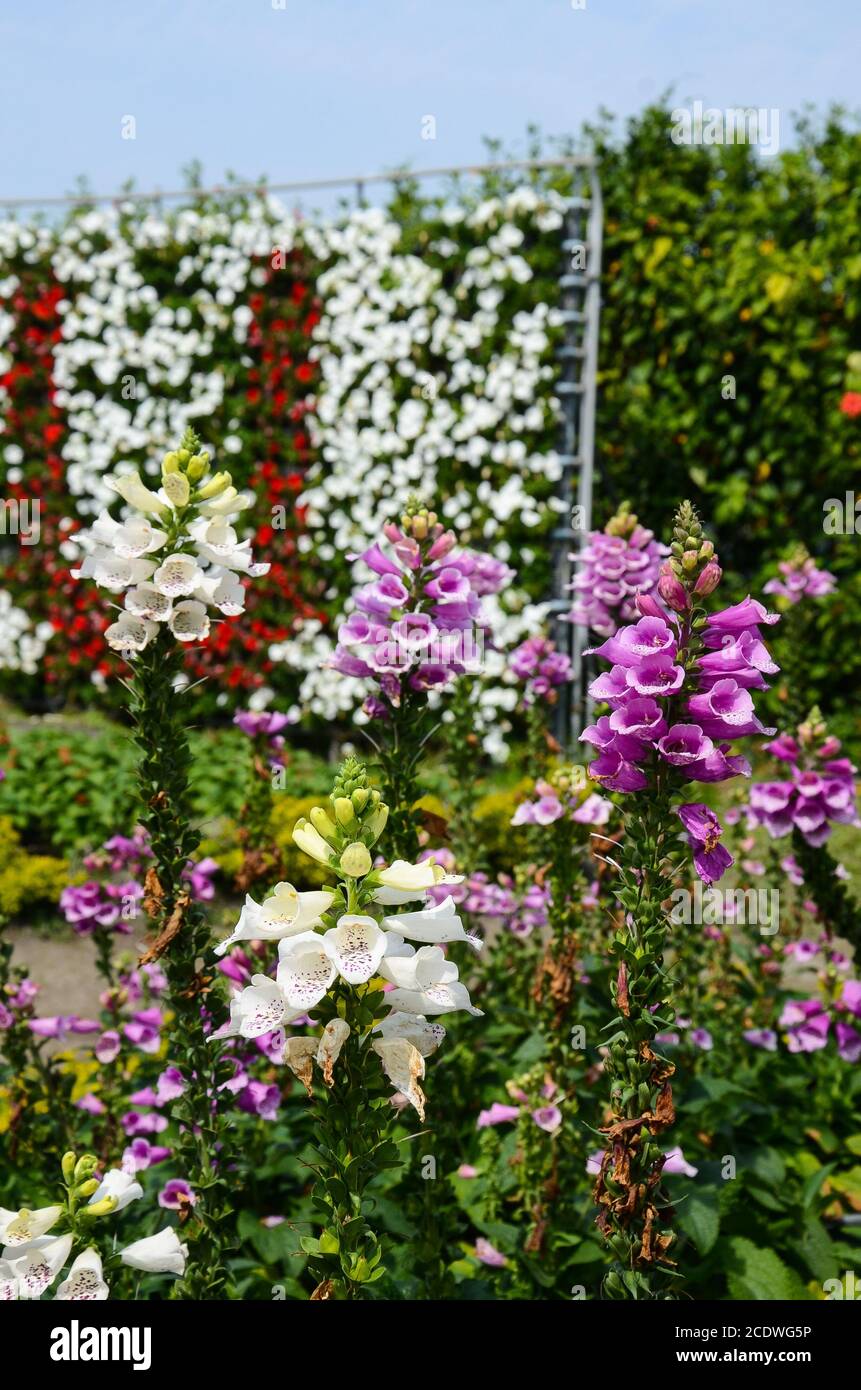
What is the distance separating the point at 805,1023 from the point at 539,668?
1.36 meters

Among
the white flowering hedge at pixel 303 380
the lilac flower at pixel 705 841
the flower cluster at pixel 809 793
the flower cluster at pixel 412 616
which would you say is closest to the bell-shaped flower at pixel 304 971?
the lilac flower at pixel 705 841

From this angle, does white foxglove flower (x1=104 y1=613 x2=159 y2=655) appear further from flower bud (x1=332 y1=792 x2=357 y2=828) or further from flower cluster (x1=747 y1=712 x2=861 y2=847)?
flower cluster (x1=747 y1=712 x2=861 y2=847)

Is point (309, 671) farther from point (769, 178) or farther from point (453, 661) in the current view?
point (453, 661)

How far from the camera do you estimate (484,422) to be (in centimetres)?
750

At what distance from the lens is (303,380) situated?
8250mm

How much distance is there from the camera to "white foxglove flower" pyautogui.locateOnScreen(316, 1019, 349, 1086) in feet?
5.28

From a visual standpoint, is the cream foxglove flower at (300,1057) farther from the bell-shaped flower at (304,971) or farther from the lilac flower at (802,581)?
the lilac flower at (802,581)

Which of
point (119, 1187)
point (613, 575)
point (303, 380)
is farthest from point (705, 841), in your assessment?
point (303, 380)

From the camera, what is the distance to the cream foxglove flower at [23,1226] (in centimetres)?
171

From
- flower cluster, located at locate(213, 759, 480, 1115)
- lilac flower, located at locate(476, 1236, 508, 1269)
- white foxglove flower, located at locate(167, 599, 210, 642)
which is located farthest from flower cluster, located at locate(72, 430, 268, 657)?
lilac flower, located at locate(476, 1236, 508, 1269)

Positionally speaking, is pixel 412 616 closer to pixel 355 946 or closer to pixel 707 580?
pixel 707 580

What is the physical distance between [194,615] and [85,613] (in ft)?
22.9

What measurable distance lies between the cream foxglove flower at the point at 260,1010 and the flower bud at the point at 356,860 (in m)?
0.18
